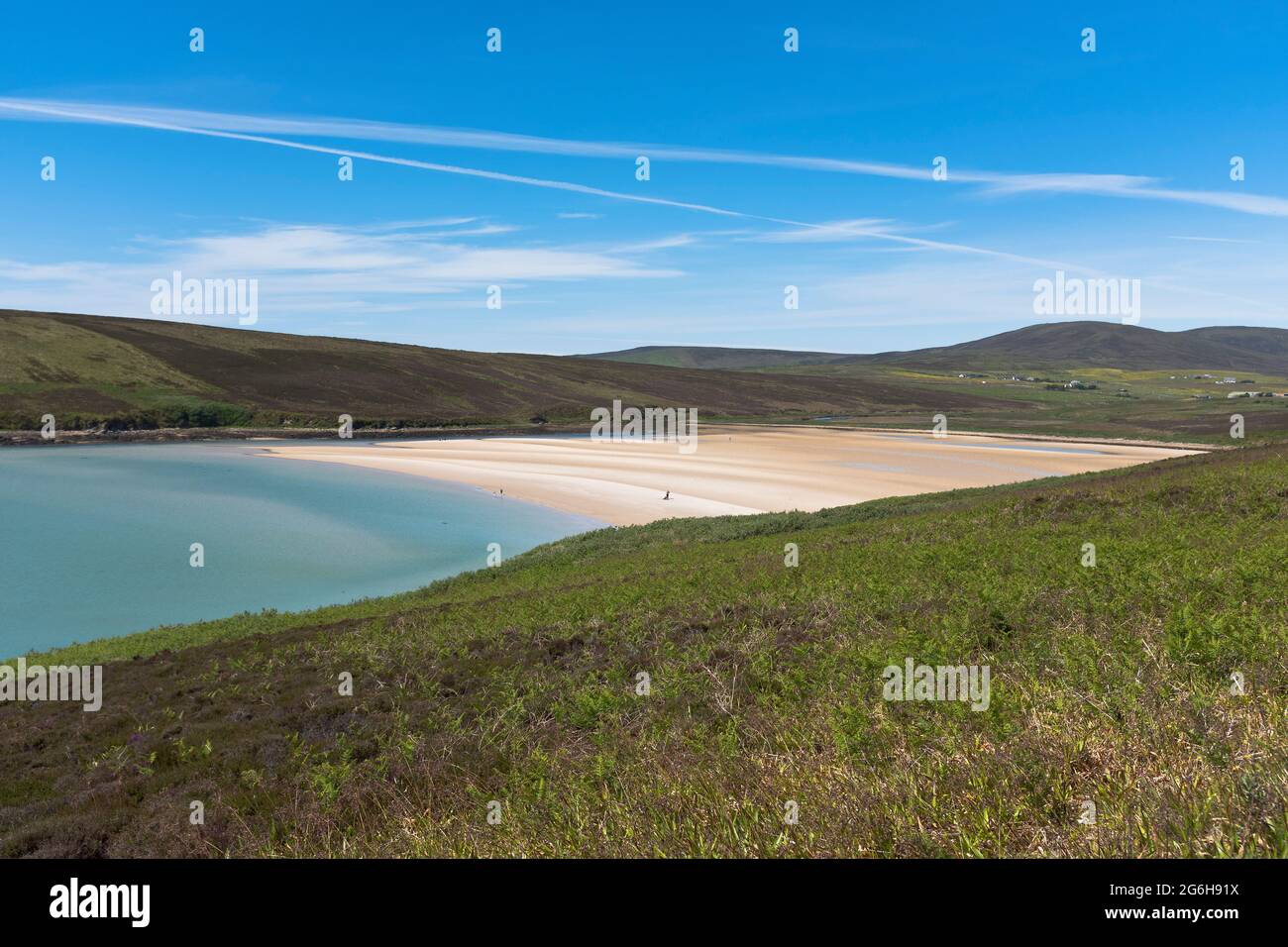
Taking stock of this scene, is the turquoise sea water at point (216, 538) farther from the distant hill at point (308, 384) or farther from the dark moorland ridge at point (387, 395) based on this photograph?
the distant hill at point (308, 384)

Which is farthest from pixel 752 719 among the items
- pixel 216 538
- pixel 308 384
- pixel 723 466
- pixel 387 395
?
pixel 308 384

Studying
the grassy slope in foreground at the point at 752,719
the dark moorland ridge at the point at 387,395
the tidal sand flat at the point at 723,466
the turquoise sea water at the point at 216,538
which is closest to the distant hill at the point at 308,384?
the dark moorland ridge at the point at 387,395

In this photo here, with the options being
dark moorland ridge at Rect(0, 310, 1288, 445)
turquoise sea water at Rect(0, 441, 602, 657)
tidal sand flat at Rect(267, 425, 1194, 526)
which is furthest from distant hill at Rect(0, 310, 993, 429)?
turquoise sea water at Rect(0, 441, 602, 657)

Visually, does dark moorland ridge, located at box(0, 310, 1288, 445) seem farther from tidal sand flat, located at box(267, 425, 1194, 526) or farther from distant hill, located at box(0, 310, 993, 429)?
tidal sand flat, located at box(267, 425, 1194, 526)
